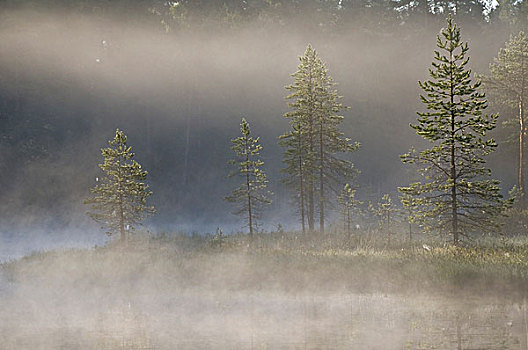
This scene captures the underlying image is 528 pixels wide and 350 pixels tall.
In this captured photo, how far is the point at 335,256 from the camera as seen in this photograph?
24062 mm

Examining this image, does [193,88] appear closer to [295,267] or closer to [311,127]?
[311,127]

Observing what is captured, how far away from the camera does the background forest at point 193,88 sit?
181 feet

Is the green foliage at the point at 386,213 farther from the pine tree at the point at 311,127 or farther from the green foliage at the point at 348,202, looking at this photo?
the pine tree at the point at 311,127

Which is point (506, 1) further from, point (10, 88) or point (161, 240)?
point (161, 240)

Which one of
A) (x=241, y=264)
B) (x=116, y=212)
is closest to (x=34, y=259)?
(x=116, y=212)

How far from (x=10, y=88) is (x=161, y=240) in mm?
40458

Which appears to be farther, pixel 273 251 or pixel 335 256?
pixel 273 251

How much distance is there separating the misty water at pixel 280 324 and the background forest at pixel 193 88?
28.4 meters

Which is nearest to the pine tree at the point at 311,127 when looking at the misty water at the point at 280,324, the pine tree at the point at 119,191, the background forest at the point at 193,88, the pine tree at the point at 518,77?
the pine tree at the point at 119,191

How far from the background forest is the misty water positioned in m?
28.4

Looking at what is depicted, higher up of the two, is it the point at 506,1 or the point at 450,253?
the point at 506,1

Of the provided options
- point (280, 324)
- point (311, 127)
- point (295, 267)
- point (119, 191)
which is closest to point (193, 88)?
point (311, 127)

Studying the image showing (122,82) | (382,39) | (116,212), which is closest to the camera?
(116,212)

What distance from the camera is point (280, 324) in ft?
51.6
